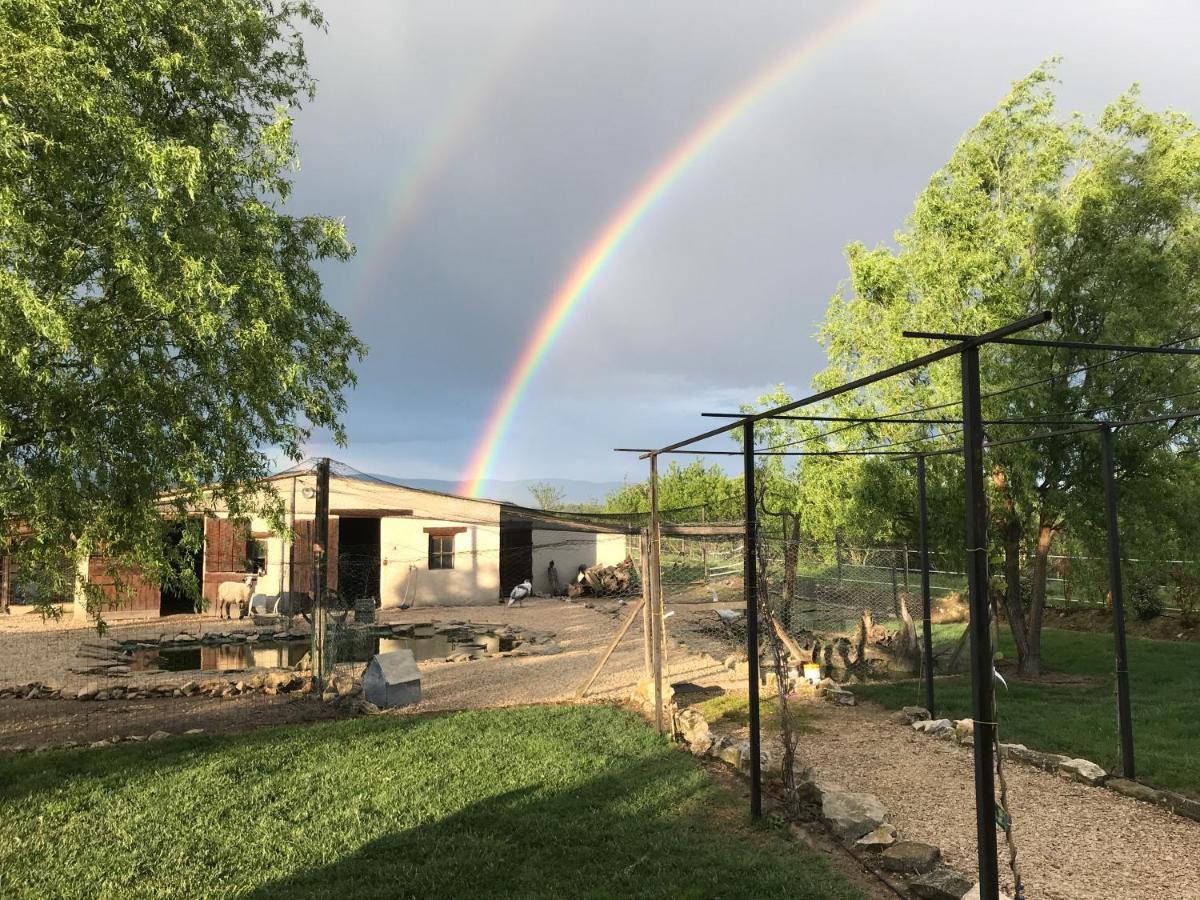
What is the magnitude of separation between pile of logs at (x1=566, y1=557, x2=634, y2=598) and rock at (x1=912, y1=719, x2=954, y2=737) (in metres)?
17.7

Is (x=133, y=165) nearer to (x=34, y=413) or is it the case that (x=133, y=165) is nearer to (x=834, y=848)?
(x=34, y=413)

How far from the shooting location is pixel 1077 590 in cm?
1302

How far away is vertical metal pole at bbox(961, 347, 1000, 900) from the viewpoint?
3258mm

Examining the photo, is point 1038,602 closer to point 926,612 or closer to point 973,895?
point 926,612

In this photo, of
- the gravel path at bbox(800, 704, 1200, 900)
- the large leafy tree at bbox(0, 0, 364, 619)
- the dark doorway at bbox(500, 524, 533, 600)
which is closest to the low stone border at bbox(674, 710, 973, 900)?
the gravel path at bbox(800, 704, 1200, 900)

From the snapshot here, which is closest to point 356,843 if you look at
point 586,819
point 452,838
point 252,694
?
point 452,838

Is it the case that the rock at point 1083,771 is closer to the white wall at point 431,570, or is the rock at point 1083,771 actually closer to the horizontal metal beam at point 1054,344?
the horizontal metal beam at point 1054,344

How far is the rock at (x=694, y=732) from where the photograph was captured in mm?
7051

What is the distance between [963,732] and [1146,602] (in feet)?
35.8

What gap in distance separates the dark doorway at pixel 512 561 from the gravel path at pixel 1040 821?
18680 millimetres

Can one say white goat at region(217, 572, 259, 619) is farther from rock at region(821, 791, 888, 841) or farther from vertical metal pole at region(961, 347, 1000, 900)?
vertical metal pole at region(961, 347, 1000, 900)

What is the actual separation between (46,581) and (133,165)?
11.7 ft

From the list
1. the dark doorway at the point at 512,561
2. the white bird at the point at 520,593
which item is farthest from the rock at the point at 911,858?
the dark doorway at the point at 512,561

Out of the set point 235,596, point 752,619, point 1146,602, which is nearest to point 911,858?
point 752,619
